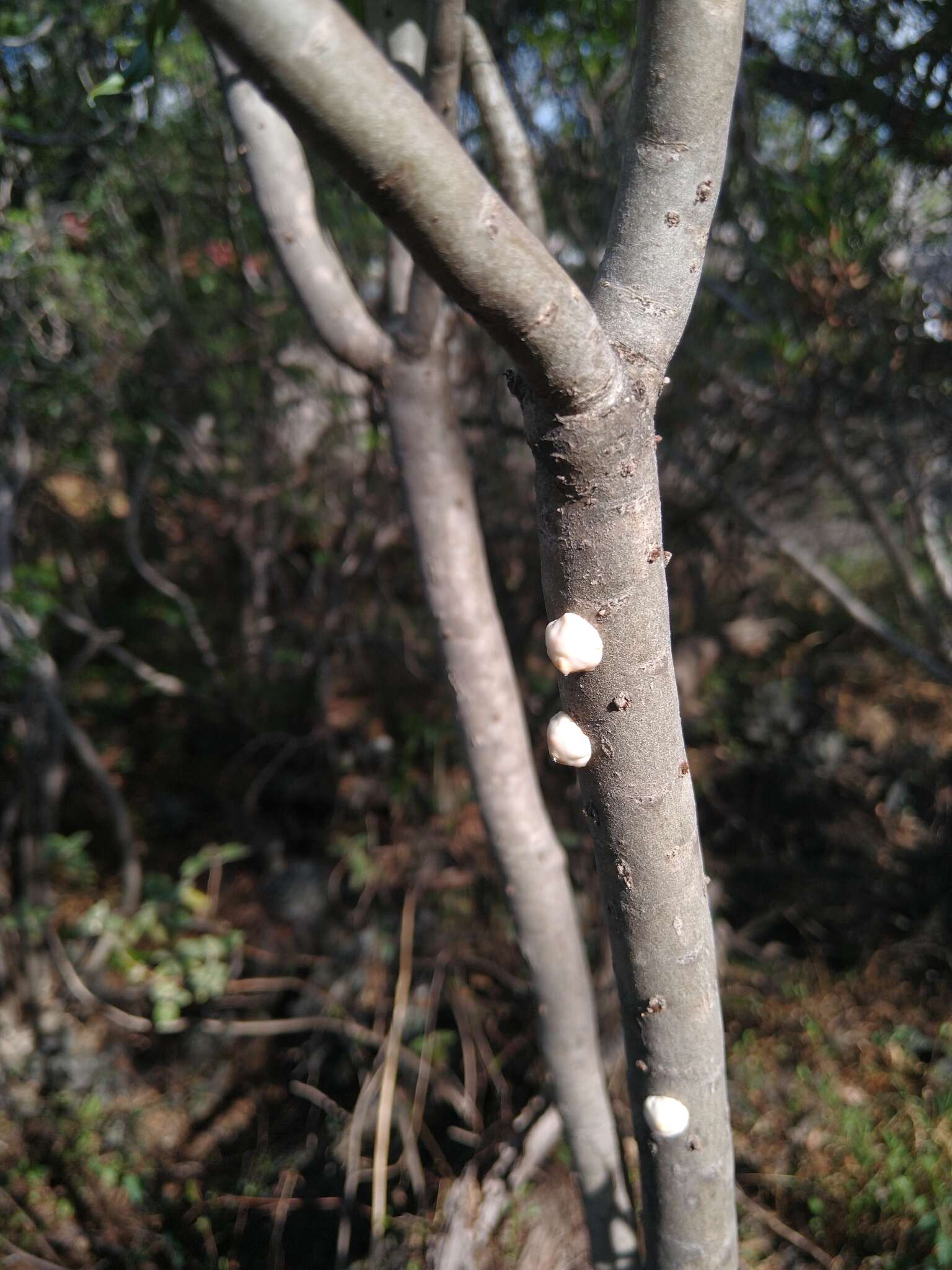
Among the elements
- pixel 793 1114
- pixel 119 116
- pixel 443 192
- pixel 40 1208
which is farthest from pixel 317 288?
pixel 40 1208

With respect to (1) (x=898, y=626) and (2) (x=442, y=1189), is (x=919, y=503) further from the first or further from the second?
(2) (x=442, y=1189)

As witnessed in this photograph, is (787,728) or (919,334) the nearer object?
(919,334)

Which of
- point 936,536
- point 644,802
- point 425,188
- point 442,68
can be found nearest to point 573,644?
point 644,802

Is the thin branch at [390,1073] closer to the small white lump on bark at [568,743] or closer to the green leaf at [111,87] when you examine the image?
the small white lump on bark at [568,743]

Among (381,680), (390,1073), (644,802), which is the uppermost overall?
(381,680)

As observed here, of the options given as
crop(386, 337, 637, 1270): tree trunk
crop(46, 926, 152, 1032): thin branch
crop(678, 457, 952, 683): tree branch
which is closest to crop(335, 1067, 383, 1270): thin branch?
crop(46, 926, 152, 1032): thin branch

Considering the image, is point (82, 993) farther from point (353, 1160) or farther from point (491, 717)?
point (491, 717)

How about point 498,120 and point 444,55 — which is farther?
point 498,120
